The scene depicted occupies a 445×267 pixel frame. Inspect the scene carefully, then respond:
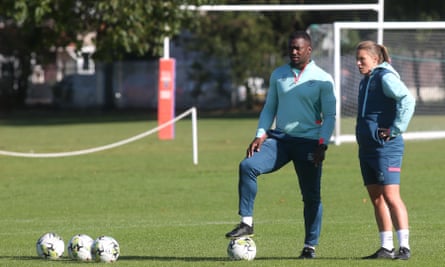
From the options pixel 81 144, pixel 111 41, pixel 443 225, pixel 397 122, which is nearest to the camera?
pixel 397 122

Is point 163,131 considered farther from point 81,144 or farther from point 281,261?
point 281,261

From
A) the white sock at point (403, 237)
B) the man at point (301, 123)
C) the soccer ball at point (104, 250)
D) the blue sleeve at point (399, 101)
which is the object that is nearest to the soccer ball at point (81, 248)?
the soccer ball at point (104, 250)

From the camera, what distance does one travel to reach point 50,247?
1055 centimetres

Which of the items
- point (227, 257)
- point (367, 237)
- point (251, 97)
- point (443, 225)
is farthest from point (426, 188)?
point (251, 97)

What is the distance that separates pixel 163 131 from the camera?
3316 centimetres

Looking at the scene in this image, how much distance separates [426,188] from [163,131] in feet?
51.2

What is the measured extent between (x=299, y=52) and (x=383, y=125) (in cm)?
101

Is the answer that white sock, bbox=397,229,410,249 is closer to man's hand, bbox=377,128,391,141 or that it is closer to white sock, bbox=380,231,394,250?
white sock, bbox=380,231,394,250

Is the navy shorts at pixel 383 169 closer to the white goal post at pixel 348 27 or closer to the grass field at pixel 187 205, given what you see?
the grass field at pixel 187 205

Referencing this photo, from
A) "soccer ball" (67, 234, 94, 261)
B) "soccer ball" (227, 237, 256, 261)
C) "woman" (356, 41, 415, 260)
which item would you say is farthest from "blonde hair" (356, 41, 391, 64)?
"soccer ball" (67, 234, 94, 261)

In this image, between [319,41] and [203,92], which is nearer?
[319,41]

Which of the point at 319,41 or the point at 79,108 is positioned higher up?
the point at 319,41

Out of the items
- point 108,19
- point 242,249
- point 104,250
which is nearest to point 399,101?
point 242,249

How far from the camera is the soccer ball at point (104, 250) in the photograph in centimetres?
1015
